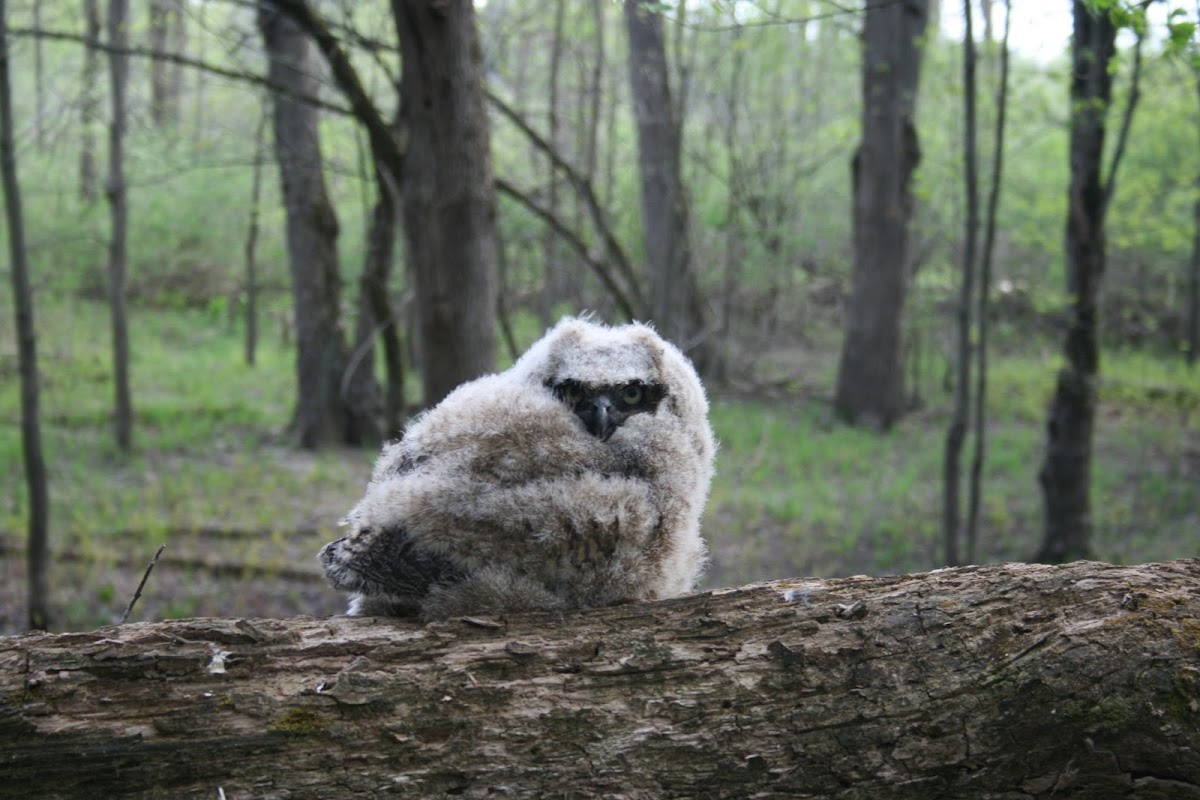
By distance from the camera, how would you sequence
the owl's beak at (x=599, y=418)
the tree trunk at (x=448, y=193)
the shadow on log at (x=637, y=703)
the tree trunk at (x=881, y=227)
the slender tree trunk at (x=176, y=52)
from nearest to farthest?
the shadow on log at (x=637, y=703) < the owl's beak at (x=599, y=418) < the tree trunk at (x=448, y=193) < the slender tree trunk at (x=176, y=52) < the tree trunk at (x=881, y=227)

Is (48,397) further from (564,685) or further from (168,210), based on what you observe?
(564,685)

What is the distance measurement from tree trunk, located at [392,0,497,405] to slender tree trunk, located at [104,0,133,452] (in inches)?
293

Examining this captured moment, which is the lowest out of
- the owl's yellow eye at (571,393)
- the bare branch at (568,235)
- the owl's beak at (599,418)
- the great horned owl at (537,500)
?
the great horned owl at (537,500)

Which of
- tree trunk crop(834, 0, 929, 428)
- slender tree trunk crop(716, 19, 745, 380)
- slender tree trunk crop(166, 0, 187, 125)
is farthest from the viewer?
tree trunk crop(834, 0, 929, 428)

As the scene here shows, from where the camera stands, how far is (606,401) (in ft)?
8.42

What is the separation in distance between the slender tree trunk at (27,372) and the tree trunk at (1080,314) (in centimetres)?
744

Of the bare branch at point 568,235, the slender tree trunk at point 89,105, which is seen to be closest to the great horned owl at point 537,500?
the bare branch at point 568,235

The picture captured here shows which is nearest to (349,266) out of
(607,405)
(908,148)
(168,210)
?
(168,210)

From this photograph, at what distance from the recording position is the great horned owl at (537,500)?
2.37m

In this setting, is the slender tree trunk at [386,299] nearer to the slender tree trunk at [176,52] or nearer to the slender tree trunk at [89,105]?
the slender tree trunk at [176,52]

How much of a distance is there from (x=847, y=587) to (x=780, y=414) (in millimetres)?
14156

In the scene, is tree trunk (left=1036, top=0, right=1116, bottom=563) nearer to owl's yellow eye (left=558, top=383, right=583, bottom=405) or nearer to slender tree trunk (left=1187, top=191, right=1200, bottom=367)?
owl's yellow eye (left=558, top=383, right=583, bottom=405)

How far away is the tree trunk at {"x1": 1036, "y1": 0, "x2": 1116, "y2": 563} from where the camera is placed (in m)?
7.25

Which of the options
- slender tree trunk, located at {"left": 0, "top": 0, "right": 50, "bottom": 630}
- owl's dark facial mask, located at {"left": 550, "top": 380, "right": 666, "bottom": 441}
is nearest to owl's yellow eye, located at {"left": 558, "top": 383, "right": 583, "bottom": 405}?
owl's dark facial mask, located at {"left": 550, "top": 380, "right": 666, "bottom": 441}
